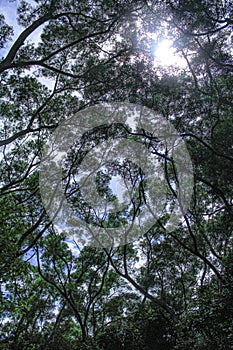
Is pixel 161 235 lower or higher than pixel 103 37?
lower

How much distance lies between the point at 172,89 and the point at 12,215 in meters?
5.84

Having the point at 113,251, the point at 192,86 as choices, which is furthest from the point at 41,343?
the point at 192,86

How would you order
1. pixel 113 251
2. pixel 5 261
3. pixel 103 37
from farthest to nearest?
pixel 113 251 → pixel 103 37 → pixel 5 261

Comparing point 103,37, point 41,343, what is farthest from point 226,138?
point 41,343

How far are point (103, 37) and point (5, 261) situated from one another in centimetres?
645

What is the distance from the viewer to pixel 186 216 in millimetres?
10242

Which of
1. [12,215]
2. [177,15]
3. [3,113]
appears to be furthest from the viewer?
[3,113]

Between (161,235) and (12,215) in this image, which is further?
(161,235)

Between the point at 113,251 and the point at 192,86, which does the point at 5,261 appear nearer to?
the point at 192,86

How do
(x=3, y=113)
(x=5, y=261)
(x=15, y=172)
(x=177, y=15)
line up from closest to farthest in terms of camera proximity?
1. (x=5, y=261)
2. (x=177, y=15)
3. (x=3, y=113)
4. (x=15, y=172)

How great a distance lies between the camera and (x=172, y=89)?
28.6ft

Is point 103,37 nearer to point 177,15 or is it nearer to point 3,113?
point 177,15

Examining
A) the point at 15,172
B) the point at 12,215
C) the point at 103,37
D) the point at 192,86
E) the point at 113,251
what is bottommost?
the point at 12,215

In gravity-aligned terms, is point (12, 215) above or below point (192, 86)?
below
